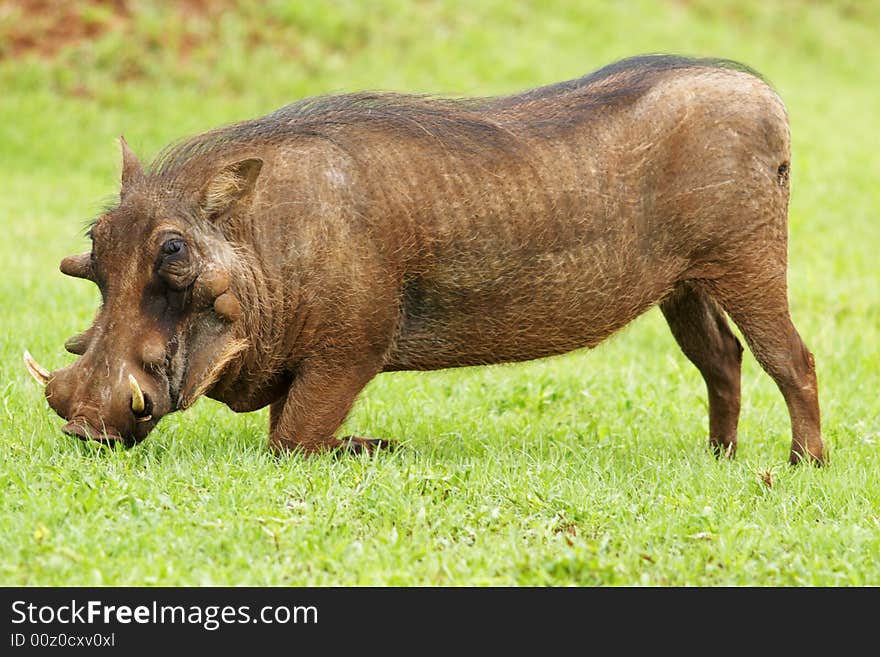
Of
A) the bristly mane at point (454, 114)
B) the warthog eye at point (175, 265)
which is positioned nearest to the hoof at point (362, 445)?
the warthog eye at point (175, 265)

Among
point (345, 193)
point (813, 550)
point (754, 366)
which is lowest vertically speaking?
point (754, 366)

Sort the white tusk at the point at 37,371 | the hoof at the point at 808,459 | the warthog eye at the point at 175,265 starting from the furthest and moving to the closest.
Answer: the hoof at the point at 808,459 < the white tusk at the point at 37,371 < the warthog eye at the point at 175,265

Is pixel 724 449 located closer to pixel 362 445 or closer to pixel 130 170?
pixel 362 445

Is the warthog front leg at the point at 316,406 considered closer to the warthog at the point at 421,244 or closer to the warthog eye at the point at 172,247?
the warthog at the point at 421,244

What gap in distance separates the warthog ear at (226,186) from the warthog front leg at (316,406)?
0.66 metres

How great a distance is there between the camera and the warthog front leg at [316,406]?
→ 16.1 feet

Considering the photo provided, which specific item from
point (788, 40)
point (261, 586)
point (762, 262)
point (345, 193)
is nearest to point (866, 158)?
point (788, 40)

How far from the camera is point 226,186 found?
188 inches

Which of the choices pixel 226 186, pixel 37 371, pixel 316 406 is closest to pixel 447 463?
pixel 316 406

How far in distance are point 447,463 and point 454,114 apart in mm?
1371

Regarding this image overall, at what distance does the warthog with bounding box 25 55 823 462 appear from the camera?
4676 millimetres

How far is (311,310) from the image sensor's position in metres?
4.86
